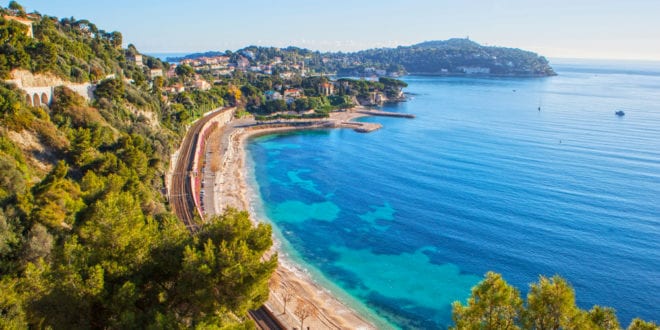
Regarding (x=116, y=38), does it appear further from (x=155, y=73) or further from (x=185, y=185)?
(x=185, y=185)

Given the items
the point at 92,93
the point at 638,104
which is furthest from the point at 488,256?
the point at 638,104

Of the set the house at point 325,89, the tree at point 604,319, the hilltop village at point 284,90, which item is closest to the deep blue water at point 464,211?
the tree at point 604,319

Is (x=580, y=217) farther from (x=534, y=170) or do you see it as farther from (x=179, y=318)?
(x=179, y=318)

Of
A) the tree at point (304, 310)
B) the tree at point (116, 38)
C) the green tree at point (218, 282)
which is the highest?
the tree at point (116, 38)

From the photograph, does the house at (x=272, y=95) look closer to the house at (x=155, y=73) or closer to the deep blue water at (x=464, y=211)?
the house at (x=155, y=73)

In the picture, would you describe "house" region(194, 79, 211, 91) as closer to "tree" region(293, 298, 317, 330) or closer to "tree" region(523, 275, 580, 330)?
"tree" region(293, 298, 317, 330)

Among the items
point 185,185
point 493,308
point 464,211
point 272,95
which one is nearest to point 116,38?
point 272,95

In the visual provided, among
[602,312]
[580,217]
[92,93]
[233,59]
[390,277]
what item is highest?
[233,59]
